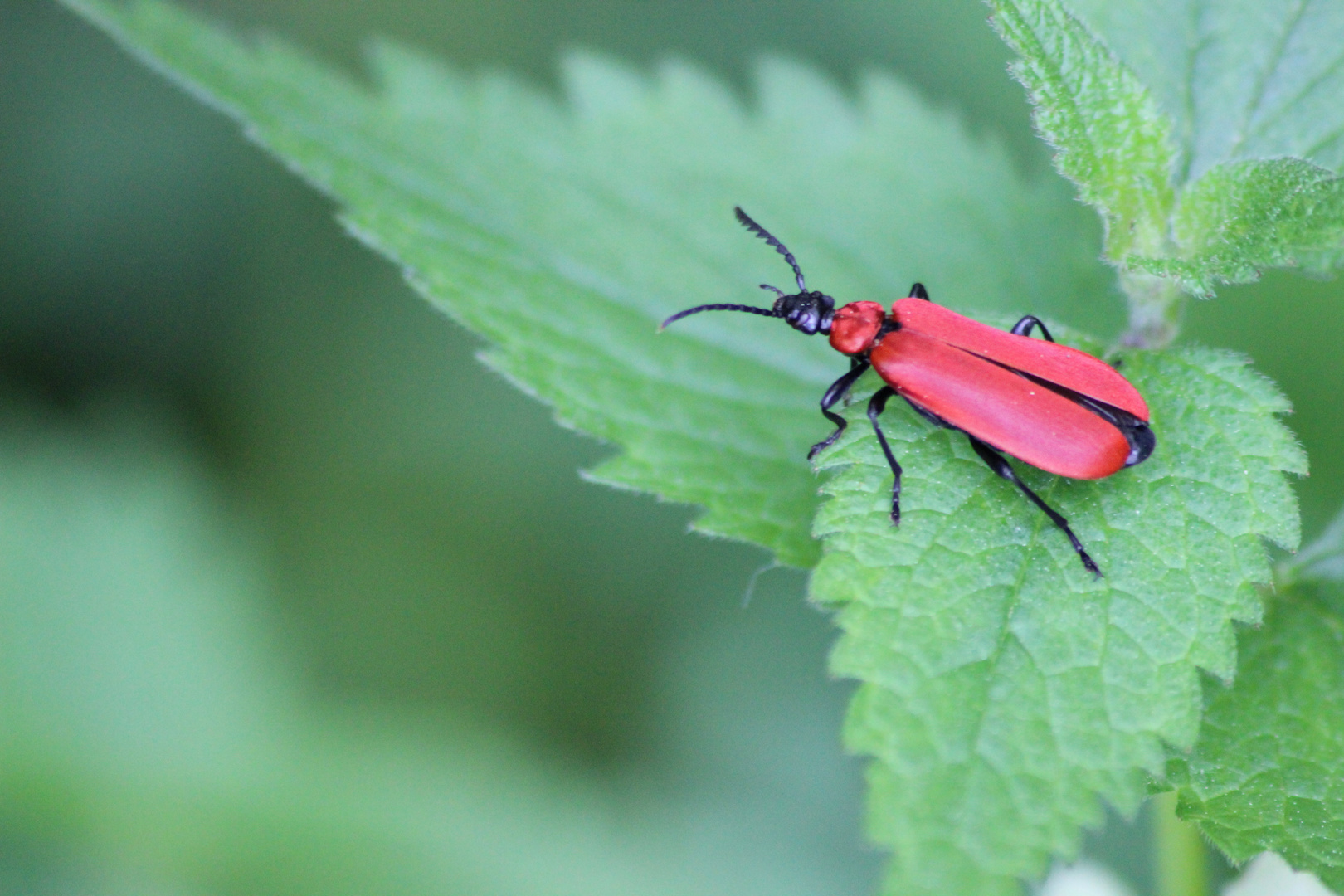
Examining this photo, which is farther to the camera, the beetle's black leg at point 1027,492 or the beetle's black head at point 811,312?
the beetle's black head at point 811,312

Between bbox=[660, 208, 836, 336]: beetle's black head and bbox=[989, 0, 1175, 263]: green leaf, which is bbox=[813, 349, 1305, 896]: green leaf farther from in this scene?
bbox=[660, 208, 836, 336]: beetle's black head

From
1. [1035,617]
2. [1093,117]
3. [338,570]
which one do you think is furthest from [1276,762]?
[338,570]

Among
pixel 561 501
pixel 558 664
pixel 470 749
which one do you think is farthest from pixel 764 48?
pixel 470 749

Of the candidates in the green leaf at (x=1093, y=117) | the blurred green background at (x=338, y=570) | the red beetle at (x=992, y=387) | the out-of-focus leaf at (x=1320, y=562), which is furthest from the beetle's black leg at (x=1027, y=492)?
the blurred green background at (x=338, y=570)

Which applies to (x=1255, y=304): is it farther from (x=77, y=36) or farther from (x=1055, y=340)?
(x=77, y=36)

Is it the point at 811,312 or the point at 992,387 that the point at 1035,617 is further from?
the point at 811,312

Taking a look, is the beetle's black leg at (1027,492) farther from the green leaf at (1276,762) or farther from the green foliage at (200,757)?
the green foliage at (200,757)
